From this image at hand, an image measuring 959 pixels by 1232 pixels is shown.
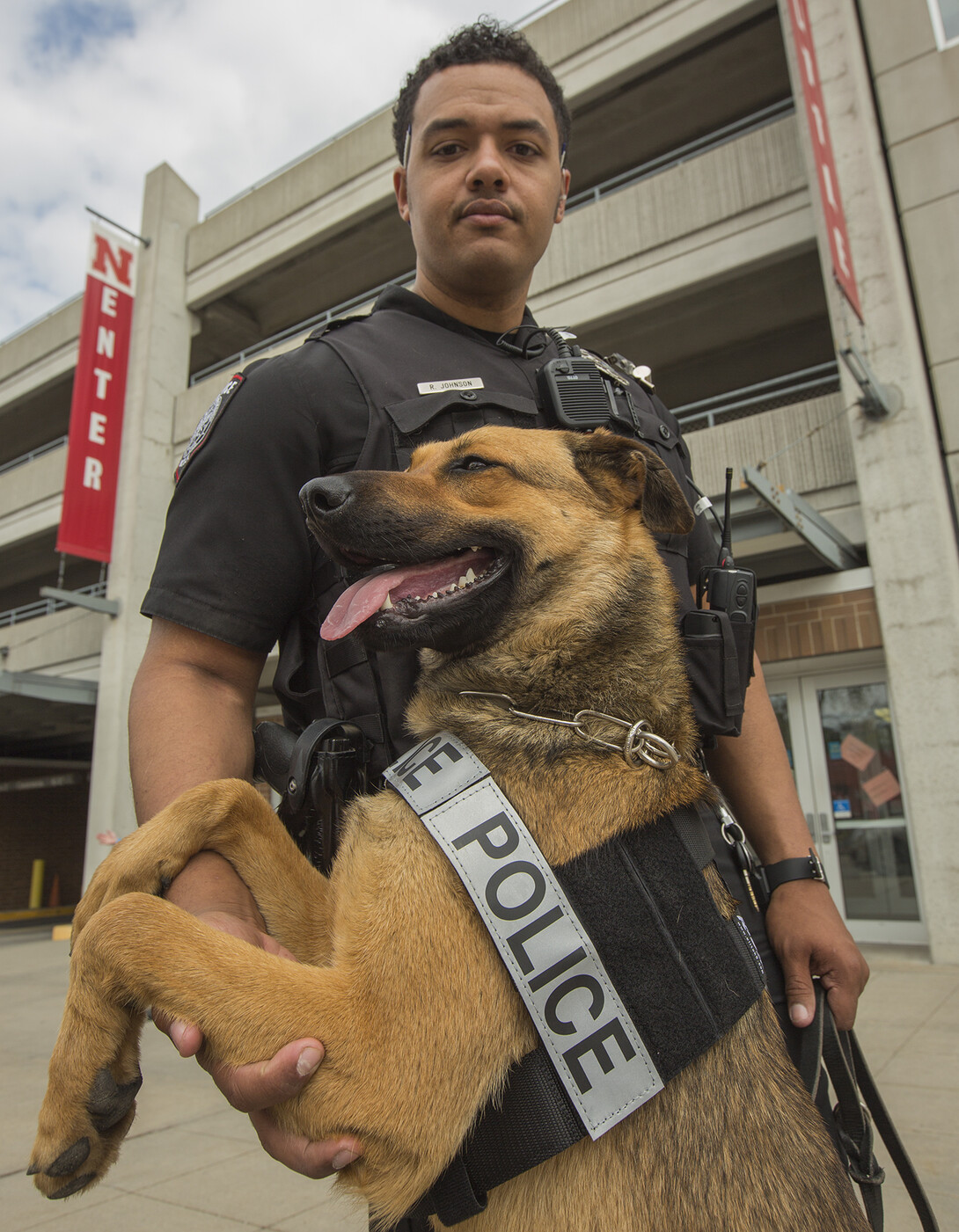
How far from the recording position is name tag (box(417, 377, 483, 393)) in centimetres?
162

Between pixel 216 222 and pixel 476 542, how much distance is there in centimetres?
1712

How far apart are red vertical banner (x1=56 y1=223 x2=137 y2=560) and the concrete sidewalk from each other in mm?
10372

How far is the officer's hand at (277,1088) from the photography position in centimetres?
109

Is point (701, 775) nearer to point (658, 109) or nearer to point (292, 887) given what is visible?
point (292, 887)

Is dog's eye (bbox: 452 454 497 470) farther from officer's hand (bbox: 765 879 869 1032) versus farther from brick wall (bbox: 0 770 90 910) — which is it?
brick wall (bbox: 0 770 90 910)

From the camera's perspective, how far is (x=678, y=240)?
402 inches

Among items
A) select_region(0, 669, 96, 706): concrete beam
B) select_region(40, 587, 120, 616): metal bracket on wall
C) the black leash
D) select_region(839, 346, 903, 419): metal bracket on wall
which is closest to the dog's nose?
the black leash

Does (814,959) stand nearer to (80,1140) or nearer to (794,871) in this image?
(794,871)

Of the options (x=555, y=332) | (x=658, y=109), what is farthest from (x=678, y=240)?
(x=555, y=332)

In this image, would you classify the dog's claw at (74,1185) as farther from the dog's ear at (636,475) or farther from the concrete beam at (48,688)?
the concrete beam at (48,688)

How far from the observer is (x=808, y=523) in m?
7.64

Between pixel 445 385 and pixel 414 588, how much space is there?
0.42 meters

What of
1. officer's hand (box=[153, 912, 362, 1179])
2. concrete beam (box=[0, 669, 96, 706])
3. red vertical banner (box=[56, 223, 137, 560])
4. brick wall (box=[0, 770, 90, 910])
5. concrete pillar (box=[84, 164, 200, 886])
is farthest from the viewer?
brick wall (box=[0, 770, 90, 910])

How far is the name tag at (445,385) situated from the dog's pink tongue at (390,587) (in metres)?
0.34
